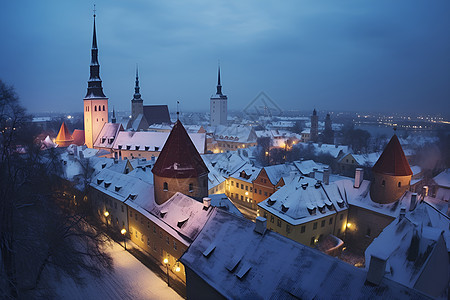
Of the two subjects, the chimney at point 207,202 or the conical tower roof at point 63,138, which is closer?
the chimney at point 207,202

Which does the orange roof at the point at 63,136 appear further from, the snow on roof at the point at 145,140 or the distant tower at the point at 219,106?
the distant tower at the point at 219,106

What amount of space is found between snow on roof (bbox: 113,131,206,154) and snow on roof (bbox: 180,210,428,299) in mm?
39938

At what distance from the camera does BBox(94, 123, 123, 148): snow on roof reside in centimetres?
5950

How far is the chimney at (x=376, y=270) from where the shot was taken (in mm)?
11227

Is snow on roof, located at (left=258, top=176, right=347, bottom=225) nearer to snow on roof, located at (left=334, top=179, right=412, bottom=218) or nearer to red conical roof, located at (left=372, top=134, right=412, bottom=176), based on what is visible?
snow on roof, located at (left=334, top=179, right=412, bottom=218)

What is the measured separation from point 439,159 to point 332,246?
116 feet

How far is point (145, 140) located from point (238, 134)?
92.3ft

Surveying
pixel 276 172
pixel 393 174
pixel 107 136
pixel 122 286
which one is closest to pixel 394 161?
pixel 393 174

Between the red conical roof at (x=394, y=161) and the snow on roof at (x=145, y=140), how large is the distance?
35094 mm

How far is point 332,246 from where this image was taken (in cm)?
2492

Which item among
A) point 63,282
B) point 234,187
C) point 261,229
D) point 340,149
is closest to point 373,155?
point 340,149

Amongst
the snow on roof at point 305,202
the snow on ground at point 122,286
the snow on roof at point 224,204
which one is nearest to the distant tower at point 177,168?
the snow on roof at point 224,204

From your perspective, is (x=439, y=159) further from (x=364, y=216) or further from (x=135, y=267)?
(x=135, y=267)

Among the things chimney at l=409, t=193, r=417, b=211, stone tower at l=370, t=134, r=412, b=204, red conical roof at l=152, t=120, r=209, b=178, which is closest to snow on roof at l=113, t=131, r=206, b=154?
red conical roof at l=152, t=120, r=209, b=178
